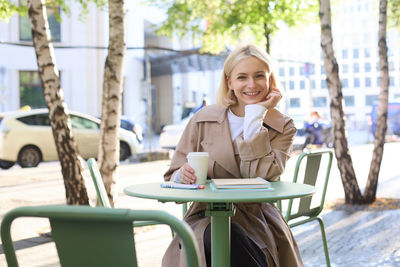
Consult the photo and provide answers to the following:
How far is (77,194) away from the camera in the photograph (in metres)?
5.84

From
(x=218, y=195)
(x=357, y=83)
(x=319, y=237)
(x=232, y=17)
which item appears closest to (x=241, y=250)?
(x=218, y=195)

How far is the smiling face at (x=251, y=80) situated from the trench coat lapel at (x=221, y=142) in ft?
0.55

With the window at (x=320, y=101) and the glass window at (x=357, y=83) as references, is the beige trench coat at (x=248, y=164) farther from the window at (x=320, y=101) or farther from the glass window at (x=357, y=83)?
the glass window at (x=357, y=83)

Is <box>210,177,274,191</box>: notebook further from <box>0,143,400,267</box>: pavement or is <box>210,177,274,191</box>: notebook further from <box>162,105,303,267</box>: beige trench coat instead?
<box>0,143,400,267</box>: pavement

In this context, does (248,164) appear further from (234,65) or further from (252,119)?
(234,65)

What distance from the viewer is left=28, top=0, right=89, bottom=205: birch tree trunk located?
5668mm

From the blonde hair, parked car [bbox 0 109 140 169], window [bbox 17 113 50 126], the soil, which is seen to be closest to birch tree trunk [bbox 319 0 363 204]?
the soil

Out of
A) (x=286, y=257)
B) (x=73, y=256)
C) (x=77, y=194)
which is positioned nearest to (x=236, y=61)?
(x=286, y=257)

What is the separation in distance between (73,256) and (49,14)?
93.4 ft

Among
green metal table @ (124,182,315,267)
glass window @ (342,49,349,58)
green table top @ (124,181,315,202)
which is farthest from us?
glass window @ (342,49,349,58)

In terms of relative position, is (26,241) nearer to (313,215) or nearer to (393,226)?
(313,215)

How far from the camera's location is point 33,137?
50.3 feet

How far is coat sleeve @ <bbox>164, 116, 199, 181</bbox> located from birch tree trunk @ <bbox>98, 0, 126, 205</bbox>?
9.89 feet

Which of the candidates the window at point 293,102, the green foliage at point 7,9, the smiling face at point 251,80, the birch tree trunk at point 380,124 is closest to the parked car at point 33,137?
the green foliage at point 7,9
